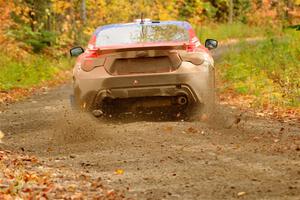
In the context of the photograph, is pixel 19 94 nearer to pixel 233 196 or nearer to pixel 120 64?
pixel 120 64

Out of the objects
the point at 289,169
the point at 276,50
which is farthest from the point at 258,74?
the point at 289,169

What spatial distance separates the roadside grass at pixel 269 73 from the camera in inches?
524

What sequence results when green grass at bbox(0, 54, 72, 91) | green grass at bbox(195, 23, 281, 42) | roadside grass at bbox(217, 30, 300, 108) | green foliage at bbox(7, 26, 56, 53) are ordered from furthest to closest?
green grass at bbox(195, 23, 281, 42) → green foliage at bbox(7, 26, 56, 53) → green grass at bbox(0, 54, 72, 91) → roadside grass at bbox(217, 30, 300, 108)

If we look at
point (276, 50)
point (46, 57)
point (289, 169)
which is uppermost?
point (289, 169)

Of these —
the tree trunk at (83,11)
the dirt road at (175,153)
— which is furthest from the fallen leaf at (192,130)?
the tree trunk at (83,11)

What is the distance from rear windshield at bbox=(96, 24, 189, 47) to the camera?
398 inches

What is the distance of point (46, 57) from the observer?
26.1m

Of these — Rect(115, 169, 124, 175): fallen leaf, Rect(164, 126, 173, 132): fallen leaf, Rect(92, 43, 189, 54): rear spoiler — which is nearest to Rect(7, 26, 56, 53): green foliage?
Rect(92, 43, 189, 54): rear spoiler

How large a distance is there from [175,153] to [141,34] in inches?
121

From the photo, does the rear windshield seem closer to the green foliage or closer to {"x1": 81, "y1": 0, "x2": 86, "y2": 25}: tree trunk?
the green foliage

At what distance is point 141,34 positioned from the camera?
10336 mm

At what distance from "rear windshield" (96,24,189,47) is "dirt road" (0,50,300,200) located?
1150 millimetres

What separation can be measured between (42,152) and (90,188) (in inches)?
95.5

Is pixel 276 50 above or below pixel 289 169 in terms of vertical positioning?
below
